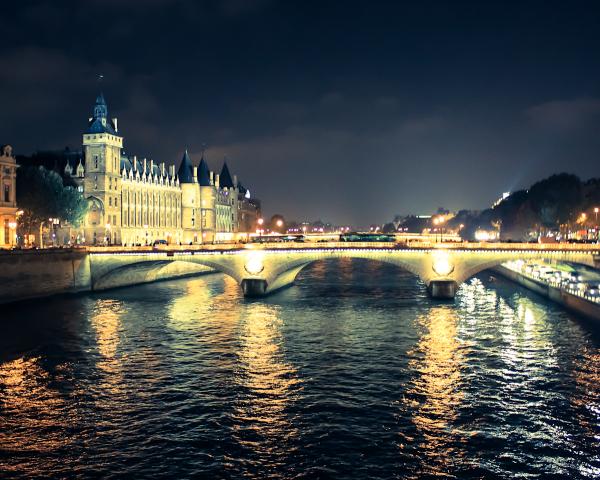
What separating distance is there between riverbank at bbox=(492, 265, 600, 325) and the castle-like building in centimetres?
7852

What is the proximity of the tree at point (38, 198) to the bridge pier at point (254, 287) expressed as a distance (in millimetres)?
39043

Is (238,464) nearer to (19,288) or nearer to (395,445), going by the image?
(395,445)

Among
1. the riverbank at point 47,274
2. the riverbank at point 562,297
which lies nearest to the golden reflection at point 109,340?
the riverbank at point 47,274

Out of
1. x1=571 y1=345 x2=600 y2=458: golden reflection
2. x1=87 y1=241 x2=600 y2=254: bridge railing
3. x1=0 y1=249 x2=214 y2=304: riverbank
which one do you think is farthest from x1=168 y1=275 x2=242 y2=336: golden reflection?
x1=571 y1=345 x2=600 y2=458: golden reflection

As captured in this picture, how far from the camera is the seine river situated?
91.2 ft

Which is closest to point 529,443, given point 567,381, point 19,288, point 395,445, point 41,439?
point 395,445

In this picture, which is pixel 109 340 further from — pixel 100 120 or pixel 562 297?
pixel 100 120

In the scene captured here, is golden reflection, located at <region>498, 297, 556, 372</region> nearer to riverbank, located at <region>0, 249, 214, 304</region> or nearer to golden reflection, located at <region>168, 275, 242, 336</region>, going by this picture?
golden reflection, located at <region>168, 275, 242, 336</region>

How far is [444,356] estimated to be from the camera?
4700 cm

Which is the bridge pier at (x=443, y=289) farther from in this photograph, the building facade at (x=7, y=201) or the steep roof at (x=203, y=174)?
the steep roof at (x=203, y=174)

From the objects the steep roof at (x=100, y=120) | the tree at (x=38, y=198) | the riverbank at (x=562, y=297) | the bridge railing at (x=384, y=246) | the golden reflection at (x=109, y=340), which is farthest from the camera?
the steep roof at (x=100, y=120)

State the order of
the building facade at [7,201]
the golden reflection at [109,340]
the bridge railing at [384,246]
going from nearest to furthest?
the golden reflection at [109,340]
the bridge railing at [384,246]
the building facade at [7,201]

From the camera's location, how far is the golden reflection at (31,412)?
2973cm

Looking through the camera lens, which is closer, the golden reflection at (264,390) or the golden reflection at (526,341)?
the golden reflection at (264,390)
